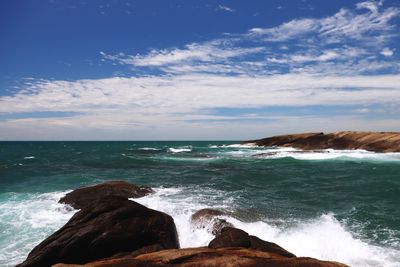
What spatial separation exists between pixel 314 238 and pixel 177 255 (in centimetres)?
724

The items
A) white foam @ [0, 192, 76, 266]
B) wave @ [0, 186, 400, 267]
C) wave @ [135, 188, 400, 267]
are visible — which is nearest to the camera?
wave @ [135, 188, 400, 267]

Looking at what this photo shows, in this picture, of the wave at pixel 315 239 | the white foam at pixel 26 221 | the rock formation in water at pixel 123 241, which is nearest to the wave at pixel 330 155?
the wave at pixel 315 239

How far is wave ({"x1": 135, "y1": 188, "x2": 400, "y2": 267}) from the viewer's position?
11.4m

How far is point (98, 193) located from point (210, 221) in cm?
818

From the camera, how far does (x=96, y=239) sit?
10164 mm

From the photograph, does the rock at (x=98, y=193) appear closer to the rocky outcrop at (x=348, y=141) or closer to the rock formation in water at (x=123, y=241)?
the rock formation in water at (x=123, y=241)

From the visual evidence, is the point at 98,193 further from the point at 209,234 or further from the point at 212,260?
the point at 212,260

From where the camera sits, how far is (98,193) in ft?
64.3

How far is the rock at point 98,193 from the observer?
62.3ft

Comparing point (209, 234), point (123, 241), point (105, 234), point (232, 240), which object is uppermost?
point (105, 234)

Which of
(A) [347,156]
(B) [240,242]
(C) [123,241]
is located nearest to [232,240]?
(B) [240,242]

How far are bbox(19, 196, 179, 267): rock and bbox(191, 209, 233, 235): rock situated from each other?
7.56 feet

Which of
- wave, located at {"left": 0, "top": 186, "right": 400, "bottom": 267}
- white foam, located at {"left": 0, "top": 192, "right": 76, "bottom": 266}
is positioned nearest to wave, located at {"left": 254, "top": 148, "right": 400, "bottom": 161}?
wave, located at {"left": 0, "top": 186, "right": 400, "bottom": 267}

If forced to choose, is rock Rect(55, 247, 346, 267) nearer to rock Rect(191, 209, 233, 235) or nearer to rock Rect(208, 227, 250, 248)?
rock Rect(208, 227, 250, 248)
